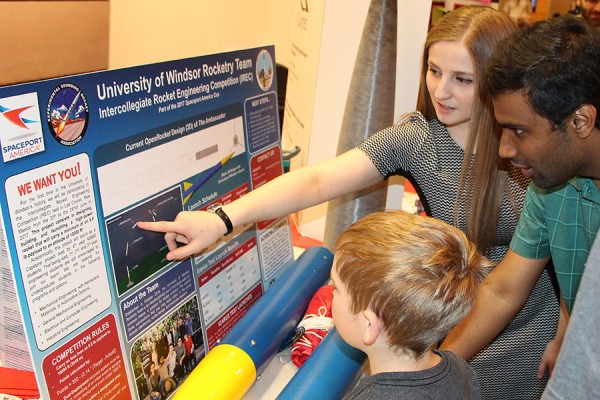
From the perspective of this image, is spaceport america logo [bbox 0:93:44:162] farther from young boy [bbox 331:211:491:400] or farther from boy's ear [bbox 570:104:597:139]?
boy's ear [bbox 570:104:597:139]

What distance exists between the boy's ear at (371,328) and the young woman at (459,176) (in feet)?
1.18

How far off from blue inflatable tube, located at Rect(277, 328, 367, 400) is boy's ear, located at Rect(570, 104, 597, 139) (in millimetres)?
558

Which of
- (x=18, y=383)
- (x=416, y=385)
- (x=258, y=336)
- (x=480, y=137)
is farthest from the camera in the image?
(x=480, y=137)

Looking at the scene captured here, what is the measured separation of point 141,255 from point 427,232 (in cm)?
48

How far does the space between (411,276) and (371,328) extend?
0.34ft

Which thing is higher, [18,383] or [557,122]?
[557,122]

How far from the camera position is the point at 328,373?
1107 millimetres

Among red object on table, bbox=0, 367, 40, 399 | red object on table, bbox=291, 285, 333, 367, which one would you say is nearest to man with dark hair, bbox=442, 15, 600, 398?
red object on table, bbox=291, 285, 333, 367

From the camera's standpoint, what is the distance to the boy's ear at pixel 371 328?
0.94 metres

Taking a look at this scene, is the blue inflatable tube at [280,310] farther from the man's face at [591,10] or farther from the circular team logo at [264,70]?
the man's face at [591,10]

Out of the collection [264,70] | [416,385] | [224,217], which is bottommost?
[416,385]

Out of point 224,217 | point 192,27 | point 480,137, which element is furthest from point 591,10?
point 224,217

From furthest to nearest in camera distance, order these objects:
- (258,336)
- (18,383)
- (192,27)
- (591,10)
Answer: (591,10) → (192,27) → (258,336) → (18,383)

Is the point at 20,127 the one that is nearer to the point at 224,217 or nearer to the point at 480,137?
the point at 224,217
